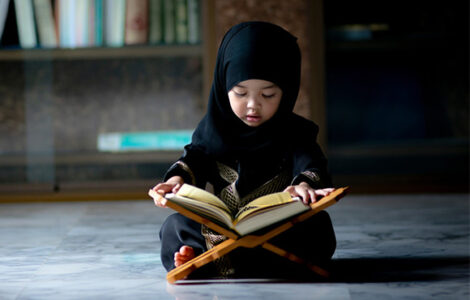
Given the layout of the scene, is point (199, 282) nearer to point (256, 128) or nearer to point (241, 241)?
point (241, 241)

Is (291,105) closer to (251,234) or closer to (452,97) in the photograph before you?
(251,234)

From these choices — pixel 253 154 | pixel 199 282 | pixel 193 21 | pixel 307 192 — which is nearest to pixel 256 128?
pixel 253 154

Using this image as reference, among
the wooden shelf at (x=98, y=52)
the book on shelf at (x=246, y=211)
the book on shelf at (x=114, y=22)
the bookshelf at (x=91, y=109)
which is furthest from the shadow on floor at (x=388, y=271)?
the book on shelf at (x=114, y=22)

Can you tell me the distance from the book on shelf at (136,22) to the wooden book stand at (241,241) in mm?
1525

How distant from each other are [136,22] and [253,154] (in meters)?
1.39

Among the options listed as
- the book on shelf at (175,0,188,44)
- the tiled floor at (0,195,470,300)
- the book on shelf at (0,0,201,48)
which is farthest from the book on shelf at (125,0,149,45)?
the tiled floor at (0,195,470,300)

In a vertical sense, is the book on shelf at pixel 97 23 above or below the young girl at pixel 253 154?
above

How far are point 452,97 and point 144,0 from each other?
1.25m

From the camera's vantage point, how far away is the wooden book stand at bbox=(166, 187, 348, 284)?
4.17 ft

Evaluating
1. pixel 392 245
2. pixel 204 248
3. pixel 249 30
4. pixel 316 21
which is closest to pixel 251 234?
pixel 204 248

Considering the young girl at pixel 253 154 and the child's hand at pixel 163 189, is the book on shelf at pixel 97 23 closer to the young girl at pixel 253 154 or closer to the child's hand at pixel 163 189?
the young girl at pixel 253 154

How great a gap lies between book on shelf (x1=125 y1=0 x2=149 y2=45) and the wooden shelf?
30mm

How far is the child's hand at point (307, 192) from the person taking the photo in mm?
1324

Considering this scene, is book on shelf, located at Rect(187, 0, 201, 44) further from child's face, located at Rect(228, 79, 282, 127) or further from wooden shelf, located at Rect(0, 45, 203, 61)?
child's face, located at Rect(228, 79, 282, 127)
